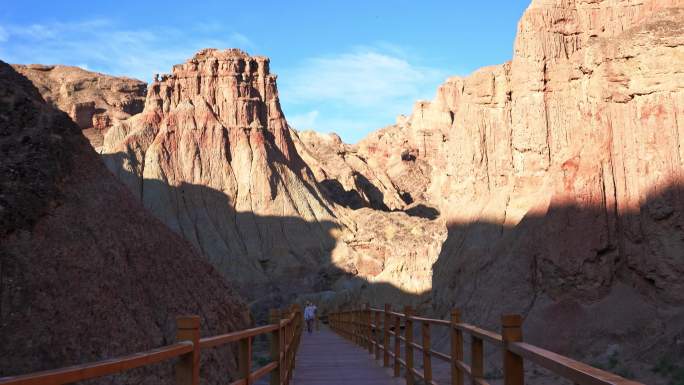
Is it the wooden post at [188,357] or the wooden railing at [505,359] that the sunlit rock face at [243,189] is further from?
the wooden post at [188,357]

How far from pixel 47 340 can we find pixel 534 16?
2401 cm

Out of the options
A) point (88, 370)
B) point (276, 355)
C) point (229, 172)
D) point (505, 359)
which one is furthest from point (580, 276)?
point (229, 172)

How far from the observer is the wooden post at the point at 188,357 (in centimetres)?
476

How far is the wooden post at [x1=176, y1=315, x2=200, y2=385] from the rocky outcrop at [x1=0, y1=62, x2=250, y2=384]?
355 centimetres

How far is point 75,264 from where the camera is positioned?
29.6ft

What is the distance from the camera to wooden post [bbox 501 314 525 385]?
4824 millimetres

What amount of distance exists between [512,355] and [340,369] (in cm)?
999

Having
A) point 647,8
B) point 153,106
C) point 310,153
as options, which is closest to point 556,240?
point 647,8

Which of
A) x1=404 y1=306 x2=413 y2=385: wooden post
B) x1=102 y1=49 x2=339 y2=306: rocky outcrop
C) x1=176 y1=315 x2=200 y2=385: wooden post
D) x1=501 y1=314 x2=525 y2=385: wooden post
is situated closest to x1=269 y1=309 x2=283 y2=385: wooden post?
x1=404 y1=306 x2=413 y2=385: wooden post

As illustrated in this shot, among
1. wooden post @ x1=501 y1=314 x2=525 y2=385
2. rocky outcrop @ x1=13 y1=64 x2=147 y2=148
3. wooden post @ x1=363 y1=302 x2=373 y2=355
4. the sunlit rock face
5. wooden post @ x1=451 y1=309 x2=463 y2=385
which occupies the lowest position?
wooden post @ x1=363 y1=302 x2=373 y2=355

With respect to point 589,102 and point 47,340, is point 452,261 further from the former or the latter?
point 47,340

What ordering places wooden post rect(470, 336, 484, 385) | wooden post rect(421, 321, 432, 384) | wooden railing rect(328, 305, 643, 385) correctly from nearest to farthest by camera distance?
wooden railing rect(328, 305, 643, 385) → wooden post rect(470, 336, 484, 385) → wooden post rect(421, 321, 432, 384)

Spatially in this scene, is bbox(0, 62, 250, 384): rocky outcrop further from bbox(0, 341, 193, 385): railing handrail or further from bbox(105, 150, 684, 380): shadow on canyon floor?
bbox(105, 150, 684, 380): shadow on canyon floor

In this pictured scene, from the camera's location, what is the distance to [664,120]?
18.1 m
